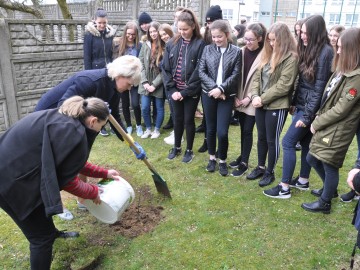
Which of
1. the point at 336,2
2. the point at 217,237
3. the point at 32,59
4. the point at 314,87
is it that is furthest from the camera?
the point at 336,2

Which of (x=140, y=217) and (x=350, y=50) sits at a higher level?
(x=350, y=50)

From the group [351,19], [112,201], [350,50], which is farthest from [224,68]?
[351,19]

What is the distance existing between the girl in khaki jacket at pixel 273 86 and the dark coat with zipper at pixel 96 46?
118 inches

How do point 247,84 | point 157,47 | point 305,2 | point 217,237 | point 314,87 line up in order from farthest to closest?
point 305,2 → point 157,47 → point 247,84 → point 314,87 → point 217,237

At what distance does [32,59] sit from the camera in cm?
587

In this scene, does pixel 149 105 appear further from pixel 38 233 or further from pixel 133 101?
pixel 38 233

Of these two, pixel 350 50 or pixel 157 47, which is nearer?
pixel 350 50

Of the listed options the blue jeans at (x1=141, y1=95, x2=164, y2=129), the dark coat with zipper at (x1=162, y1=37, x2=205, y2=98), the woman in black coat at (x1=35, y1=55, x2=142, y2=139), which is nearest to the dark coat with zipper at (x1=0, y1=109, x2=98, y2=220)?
the woman in black coat at (x1=35, y1=55, x2=142, y2=139)

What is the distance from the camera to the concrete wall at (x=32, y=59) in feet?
18.4

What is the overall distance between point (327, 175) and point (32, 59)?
512cm

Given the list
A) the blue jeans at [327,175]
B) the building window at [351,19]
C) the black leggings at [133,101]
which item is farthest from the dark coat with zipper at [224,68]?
the building window at [351,19]

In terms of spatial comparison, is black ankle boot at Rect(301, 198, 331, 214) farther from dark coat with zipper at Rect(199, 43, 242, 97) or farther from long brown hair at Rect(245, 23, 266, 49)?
long brown hair at Rect(245, 23, 266, 49)

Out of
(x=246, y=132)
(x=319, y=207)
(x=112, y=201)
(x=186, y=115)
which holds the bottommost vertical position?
(x=319, y=207)

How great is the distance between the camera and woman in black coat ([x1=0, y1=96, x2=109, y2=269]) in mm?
2123
